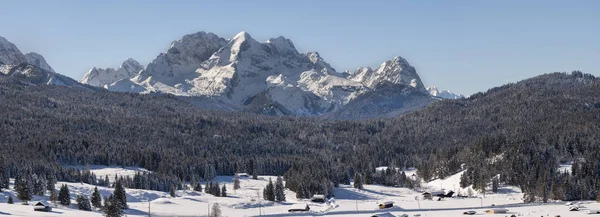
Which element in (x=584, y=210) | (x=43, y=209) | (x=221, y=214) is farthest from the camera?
(x=221, y=214)

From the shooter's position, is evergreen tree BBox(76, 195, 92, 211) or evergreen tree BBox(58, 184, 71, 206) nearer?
evergreen tree BBox(76, 195, 92, 211)

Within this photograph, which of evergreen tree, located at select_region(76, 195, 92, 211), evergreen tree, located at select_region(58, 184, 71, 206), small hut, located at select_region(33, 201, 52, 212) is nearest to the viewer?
small hut, located at select_region(33, 201, 52, 212)

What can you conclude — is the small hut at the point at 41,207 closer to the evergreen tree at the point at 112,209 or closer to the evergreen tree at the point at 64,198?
the evergreen tree at the point at 64,198

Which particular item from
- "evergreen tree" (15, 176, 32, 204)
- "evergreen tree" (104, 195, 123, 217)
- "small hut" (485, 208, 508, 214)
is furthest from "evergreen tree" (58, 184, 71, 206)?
"small hut" (485, 208, 508, 214)

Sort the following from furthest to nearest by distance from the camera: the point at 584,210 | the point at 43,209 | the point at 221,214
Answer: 1. the point at 221,214
2. the point at 584,210
3. the point at 43,209

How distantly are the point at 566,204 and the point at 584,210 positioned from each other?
18.0m

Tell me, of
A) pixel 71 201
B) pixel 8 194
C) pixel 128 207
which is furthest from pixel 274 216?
pixel 8 194

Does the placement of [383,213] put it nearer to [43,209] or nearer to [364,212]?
[364,212]

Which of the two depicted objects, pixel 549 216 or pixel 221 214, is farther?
pixel 221 214

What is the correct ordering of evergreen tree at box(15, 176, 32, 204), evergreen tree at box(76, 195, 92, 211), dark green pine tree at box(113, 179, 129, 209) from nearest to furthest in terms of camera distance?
dark green pine tree at box(113, 179, 129, 209), evergreen tree at box(76, 195, 92, 211), evergreen tree at box(15, 176, 32, 204)

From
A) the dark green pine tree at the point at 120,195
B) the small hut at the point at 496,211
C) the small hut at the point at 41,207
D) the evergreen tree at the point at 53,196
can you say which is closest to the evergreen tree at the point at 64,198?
the evergreen tree at the point at 53,196

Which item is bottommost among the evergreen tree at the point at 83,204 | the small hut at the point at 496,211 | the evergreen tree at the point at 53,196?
the small hut at the point at 496,211

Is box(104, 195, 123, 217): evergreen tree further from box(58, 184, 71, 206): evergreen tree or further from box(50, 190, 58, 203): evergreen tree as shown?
box(50, 190, 58, 203): evergreen tree

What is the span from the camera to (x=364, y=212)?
7653 inches
